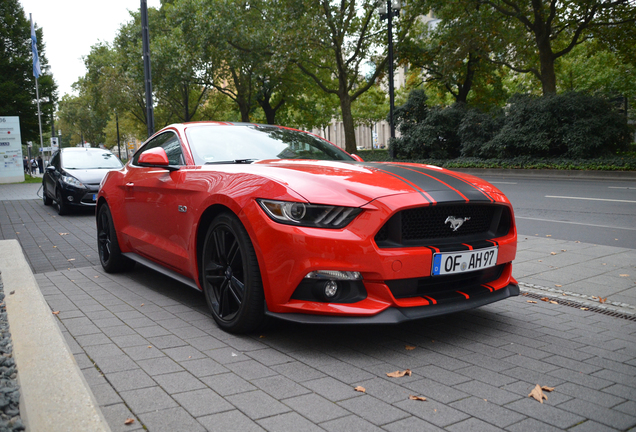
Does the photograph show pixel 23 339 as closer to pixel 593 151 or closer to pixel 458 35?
pixel 593 151

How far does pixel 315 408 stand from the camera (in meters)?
2.62

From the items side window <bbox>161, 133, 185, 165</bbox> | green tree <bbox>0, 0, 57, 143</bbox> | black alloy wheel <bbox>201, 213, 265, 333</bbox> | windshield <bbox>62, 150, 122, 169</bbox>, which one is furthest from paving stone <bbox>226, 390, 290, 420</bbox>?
green tree <bbox>0, 0, 57, 143</bbox>

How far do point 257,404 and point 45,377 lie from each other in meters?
0.97

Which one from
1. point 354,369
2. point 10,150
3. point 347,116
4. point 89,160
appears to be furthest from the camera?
point 347,116

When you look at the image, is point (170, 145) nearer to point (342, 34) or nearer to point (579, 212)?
point (579, 212)

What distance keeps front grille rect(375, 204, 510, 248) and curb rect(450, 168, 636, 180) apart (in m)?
17.2

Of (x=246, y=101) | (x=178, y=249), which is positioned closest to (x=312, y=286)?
(x=178, y=249)

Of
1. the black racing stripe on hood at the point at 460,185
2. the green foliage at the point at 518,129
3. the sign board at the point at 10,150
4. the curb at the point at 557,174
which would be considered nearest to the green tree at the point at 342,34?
the green foliage at the point at 518,129

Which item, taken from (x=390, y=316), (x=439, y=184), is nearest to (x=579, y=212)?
(x=439, y=184)

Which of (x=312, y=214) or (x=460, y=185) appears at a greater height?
(x=460, y=185)

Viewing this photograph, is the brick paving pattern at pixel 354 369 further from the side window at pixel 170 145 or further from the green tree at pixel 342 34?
the green tree at pixel 342 34

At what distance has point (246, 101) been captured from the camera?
38.8 meters

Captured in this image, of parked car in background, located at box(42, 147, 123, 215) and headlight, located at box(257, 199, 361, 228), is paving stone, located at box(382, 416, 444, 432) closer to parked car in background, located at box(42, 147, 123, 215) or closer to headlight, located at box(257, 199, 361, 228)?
headlight, located at box(257, 199, 361, 228)

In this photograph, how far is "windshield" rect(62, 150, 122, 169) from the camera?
1323 cm
